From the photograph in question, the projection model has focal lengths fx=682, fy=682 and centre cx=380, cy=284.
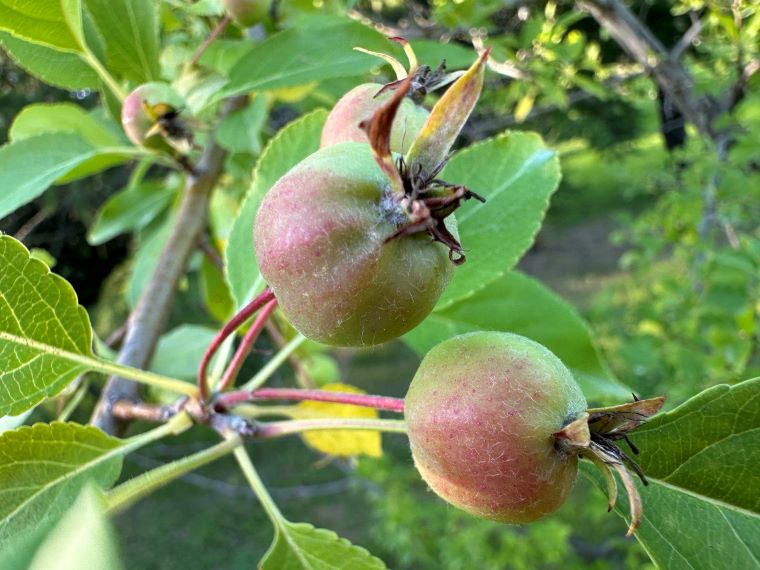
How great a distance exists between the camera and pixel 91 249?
23.1ft

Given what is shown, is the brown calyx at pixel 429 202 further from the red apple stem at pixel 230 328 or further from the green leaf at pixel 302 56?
the green leaf at pixel 302 56

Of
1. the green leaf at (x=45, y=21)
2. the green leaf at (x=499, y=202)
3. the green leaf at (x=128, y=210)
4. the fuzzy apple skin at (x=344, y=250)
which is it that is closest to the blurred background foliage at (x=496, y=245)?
the green leaf at (x=128, y=210)

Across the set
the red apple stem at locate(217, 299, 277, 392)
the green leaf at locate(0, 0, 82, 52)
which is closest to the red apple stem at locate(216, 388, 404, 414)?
the red apple stem at locate(217, 299, 277, 392)

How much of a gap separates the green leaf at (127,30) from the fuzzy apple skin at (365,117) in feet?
2.41

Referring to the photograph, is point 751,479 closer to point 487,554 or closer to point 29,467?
point 29,467

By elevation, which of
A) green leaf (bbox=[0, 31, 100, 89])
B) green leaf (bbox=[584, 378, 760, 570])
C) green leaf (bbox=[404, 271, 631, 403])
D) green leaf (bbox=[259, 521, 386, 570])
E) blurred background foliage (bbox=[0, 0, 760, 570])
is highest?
green leaf (bbox=[0, 31, 100, 89])

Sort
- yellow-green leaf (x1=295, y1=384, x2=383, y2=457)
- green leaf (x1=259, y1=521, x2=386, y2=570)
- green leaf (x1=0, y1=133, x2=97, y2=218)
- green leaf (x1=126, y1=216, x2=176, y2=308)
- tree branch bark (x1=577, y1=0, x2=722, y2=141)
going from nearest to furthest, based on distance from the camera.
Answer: green leaf (x1=259, y1=521, x2=386, y2=570) → green leaf (x1=0, y1=133, x2=97, y2=218) → yellow-green leaf (x1=295, y1=384, x2=383, y2=457) → green leaf (x1=126, y1=216, x2=176, y2=308) → tree branch bark (x1=577, y1=0, x2=722, y2=141)

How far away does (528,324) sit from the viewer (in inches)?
46.8

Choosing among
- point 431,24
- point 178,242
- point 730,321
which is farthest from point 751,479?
point 431,24

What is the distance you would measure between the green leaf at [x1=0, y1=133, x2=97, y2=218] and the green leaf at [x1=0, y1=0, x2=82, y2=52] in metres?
0.21

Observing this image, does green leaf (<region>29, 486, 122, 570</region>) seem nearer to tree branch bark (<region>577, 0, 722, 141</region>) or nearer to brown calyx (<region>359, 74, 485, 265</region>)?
brown calyx (<region>359, 74, 485, 265</region>)

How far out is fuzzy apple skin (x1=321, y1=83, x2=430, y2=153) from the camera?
2.52ft

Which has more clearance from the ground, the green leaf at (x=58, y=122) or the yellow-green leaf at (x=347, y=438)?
the green leaf at (x=58, y=122)

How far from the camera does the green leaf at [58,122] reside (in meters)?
1.59
